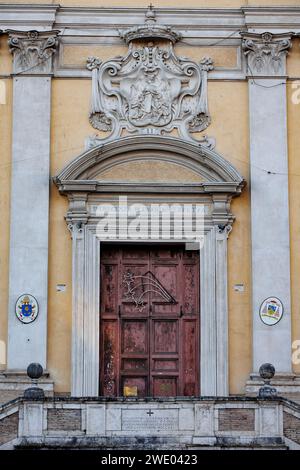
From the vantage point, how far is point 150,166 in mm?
24094

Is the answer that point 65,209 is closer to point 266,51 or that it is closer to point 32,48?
point 32,48

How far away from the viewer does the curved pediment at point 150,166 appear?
23750 millimetres

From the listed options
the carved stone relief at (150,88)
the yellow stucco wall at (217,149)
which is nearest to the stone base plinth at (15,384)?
the yellow stucco wall at (217,149)

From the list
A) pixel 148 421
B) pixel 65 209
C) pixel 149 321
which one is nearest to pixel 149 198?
pixel 65 209

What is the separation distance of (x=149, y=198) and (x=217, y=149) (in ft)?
4.95

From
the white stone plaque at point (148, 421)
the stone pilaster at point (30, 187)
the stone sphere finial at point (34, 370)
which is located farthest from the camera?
the stone pilaster at point (30, 187)

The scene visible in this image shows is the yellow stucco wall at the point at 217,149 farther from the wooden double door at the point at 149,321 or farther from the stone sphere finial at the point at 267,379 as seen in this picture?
the stone sphere finial at the point at 267,379

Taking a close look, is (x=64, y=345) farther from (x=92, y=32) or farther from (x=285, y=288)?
(x=92, y=32)

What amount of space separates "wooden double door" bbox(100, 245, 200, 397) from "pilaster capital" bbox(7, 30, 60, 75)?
352 cm

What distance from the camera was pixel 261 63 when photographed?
79.7 feet

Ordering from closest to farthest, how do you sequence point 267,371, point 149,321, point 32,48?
point 267,371, point 149,321, point 32,48

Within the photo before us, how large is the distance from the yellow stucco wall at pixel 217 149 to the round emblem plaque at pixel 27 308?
28cm

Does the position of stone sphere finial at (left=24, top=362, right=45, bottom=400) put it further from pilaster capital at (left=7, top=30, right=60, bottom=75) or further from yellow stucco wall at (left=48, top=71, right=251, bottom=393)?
pilaster capital at (left=7, top=30, right=60, bottom=75)

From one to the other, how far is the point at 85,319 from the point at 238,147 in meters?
4.13
